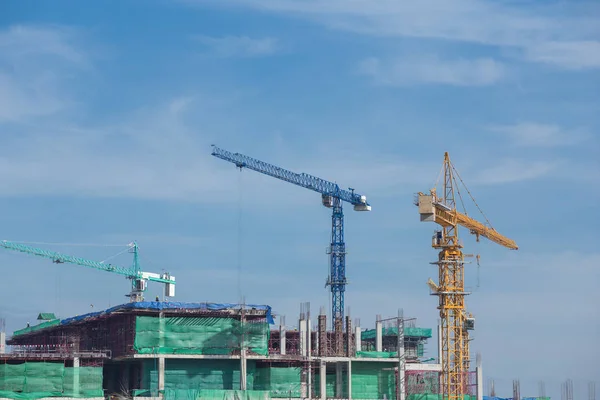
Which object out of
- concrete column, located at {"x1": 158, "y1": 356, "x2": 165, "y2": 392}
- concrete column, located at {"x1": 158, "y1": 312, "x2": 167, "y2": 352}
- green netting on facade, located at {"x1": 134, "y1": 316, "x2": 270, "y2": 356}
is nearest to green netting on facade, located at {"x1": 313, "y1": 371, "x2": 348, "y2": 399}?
green netting on facade, located at {"x1": 134, "y1": 316, "x2": 270, "y2": 356}

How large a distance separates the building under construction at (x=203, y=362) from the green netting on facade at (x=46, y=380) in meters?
0.14

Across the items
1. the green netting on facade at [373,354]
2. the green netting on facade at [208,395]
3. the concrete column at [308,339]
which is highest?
the concrete column at [308,339]

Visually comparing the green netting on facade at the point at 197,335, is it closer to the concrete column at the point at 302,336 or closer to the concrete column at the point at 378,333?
the concrete column at the point at 302,336

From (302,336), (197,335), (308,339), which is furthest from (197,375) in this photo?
(302,336)

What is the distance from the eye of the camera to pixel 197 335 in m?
173

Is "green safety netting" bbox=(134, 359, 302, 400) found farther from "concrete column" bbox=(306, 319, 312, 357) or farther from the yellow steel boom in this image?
the yellow steel boom

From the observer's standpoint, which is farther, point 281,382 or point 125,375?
point 125,375

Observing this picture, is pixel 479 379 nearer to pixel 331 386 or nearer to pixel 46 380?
pixel 331 386

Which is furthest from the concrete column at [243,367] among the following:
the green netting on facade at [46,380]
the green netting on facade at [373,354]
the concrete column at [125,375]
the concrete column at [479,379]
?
the concrete column at [479,379]

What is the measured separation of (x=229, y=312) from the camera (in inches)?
6900

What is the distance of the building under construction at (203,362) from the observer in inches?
6565

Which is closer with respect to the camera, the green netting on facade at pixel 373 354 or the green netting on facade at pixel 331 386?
the green netting on facade at pixel 331 386

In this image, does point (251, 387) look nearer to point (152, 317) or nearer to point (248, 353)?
point (248, 353)

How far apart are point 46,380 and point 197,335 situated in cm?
2287
